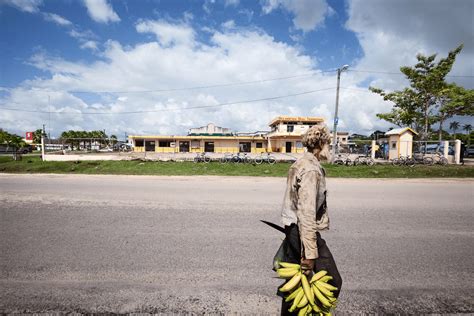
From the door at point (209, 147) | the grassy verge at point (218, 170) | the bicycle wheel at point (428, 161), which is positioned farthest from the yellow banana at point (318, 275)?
the door at point (209, 147)

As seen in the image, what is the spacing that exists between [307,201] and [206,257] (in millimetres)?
2109

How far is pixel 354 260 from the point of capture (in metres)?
3.31

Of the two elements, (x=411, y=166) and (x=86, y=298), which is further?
(x=411, y=166)

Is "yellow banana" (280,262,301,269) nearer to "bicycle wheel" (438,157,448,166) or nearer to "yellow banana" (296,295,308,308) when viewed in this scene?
"yellow banana" (296,295,308,308)

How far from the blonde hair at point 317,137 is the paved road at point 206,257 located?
65.9 inches

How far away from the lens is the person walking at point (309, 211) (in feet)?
6.08

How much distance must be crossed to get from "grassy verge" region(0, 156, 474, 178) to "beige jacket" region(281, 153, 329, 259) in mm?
12079

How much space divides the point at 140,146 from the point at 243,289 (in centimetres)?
4703

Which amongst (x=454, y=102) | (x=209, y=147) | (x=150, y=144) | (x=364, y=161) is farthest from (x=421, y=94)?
(x=150, y=144)

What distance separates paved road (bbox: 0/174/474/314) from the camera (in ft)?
8.11

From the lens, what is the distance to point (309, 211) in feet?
6.07

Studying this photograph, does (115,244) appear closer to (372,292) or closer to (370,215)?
(372,292)

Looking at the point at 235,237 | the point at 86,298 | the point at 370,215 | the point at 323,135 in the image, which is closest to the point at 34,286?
the point at 86,298

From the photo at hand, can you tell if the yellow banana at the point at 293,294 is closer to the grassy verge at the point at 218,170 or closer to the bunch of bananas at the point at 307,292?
the bunch of bananas at the point at 307,292
